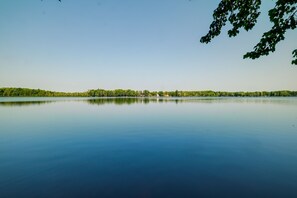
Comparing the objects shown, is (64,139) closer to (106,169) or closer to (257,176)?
(106,169)

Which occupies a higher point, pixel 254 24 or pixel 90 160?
pixel 254 24

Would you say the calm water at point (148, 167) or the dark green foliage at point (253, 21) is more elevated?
the dark green foliage at point (253, 21)

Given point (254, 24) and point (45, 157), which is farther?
point (45, 157)

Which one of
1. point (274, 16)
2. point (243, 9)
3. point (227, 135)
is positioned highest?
point (243, 9)

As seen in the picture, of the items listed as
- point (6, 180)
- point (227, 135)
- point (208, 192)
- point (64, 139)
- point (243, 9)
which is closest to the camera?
point (243, 9)

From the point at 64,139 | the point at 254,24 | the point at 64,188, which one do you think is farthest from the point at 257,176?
the point at 64,139

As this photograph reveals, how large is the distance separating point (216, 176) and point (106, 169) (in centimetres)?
631

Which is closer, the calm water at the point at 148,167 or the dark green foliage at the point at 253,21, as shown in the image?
the dark green foliage at the point at 253,21

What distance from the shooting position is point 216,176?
32.8ft

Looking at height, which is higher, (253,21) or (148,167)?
(253,21)

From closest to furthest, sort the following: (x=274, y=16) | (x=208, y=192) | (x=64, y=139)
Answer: (x=274, y=16) → (x=208, y=192) → (x=64, y=139)

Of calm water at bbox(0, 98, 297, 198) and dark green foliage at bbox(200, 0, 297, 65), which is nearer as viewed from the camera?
dark green foliage at bbox(200, 0, 297, 65)

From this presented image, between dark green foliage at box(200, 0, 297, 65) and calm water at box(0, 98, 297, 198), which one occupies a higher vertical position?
dark green foliage at box(200, 0, 297, 65)

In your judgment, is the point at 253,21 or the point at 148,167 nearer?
the point at 253,21
